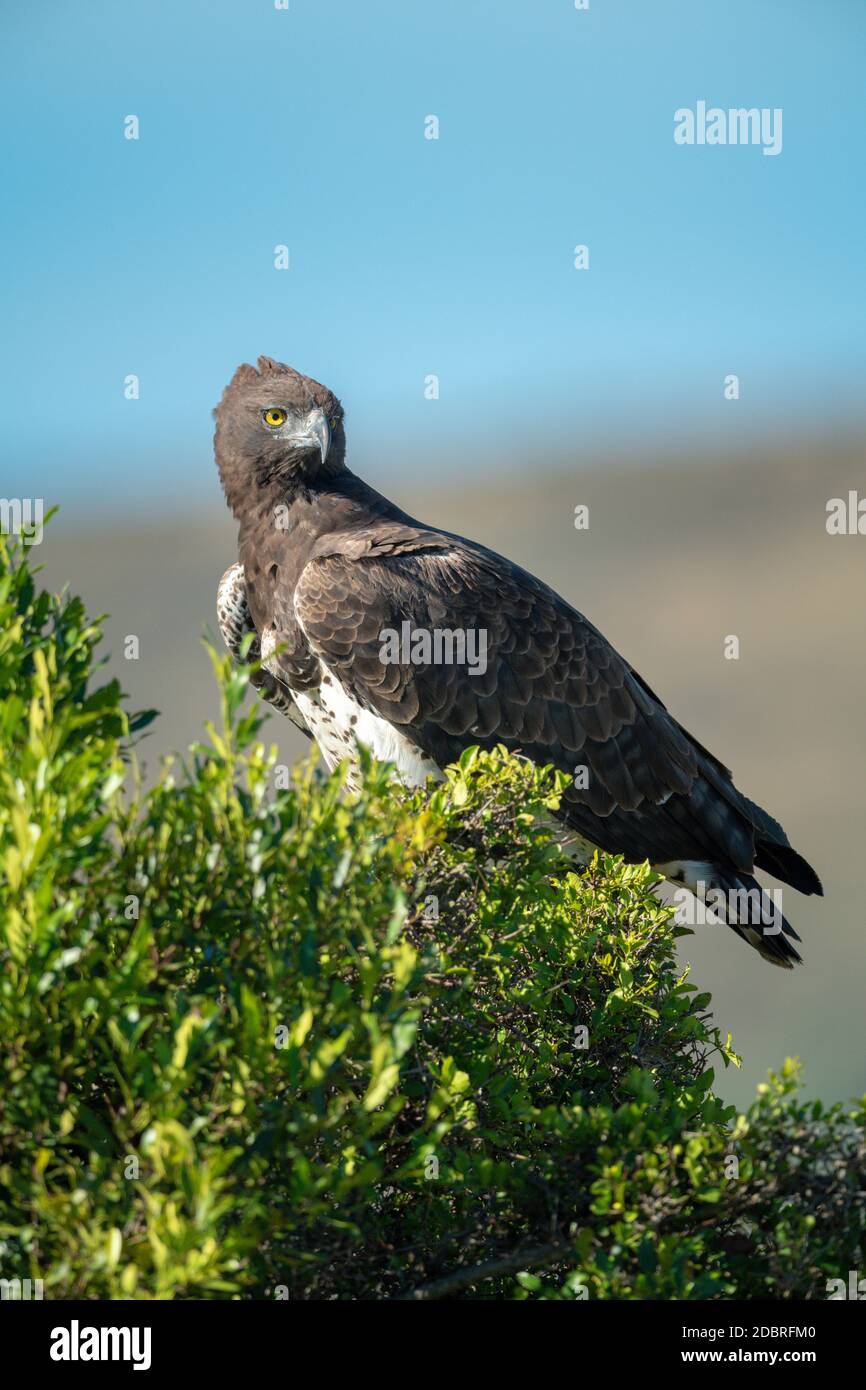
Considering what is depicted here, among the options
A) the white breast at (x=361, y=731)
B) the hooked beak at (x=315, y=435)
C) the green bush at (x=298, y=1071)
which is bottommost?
the green bush at (x=298, y=1071)

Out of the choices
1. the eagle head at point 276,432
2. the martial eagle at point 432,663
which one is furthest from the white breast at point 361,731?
the eagle head at point 276,432

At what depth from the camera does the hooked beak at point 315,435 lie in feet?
24.1

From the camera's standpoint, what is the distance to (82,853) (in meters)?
2.68

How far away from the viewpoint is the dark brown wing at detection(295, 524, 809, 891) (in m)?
6.54

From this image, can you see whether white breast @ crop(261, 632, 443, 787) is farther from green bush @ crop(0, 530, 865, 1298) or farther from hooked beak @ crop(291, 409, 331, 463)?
green bush @ crop(0, 530, 865, 1298)

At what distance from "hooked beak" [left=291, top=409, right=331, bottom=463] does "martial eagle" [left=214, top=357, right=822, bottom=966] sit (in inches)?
0.4

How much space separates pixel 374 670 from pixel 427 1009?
2.95 meters

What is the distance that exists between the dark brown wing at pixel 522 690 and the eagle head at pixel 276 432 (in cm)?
71

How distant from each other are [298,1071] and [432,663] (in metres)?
4.07

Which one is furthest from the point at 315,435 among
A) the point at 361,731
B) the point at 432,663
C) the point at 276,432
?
the point at 361,731

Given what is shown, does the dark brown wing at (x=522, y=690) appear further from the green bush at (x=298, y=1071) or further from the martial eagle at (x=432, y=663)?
the green bush at (x=298, y=1071)

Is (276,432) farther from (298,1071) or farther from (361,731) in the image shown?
(298,1071)

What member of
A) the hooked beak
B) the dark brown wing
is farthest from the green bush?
the hooked beak
